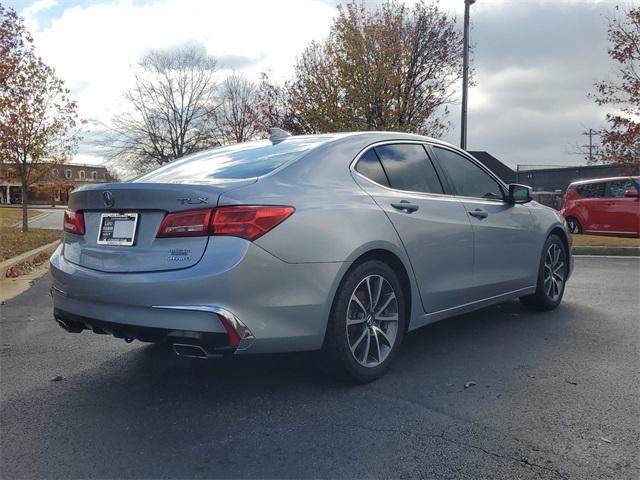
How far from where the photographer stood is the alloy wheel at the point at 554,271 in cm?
556

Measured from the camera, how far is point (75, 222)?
350 centimetres

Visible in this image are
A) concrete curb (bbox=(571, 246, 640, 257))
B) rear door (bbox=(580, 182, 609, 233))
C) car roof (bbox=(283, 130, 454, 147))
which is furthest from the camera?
rear door (bbox=(580, 182, 609, 233))

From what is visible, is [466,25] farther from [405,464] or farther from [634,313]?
[405,464]

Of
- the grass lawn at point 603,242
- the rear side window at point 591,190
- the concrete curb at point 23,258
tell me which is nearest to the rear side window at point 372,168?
the concrete curb at point 23,258

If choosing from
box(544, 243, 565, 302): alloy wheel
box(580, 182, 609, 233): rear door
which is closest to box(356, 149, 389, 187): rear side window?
box(544, 243, 565, 302): alloy wheel

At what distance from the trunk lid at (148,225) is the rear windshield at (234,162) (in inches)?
10.9

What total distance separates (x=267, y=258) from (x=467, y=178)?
2431 mm

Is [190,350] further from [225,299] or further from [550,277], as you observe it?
[550,277]

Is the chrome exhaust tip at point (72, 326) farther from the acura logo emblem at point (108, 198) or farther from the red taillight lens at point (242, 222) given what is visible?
the red taillight lens at point (242, 222)

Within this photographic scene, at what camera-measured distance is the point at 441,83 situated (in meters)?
19.0

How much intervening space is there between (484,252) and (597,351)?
3.58 feet

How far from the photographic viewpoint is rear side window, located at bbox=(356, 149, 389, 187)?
3.76 metres

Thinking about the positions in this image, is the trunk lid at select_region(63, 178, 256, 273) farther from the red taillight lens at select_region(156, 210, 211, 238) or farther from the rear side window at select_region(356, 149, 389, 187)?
the rear side window at select_region(356, 149, 389, 187)

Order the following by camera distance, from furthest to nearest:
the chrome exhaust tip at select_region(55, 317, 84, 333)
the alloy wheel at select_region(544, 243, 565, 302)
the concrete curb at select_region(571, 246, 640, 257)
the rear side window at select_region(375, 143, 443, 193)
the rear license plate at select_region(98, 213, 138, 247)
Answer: the concrete curb at select_region(571, 246, 640, 257), the alloy wheel at select_region(544, 243, 565, 302), the rear side window at select_region(375, 143, 443, 193), the chrome exhaust tip at select_region(55, 317, 84, 333), the rear license plate at select_region(98, 213, 138, 247)
